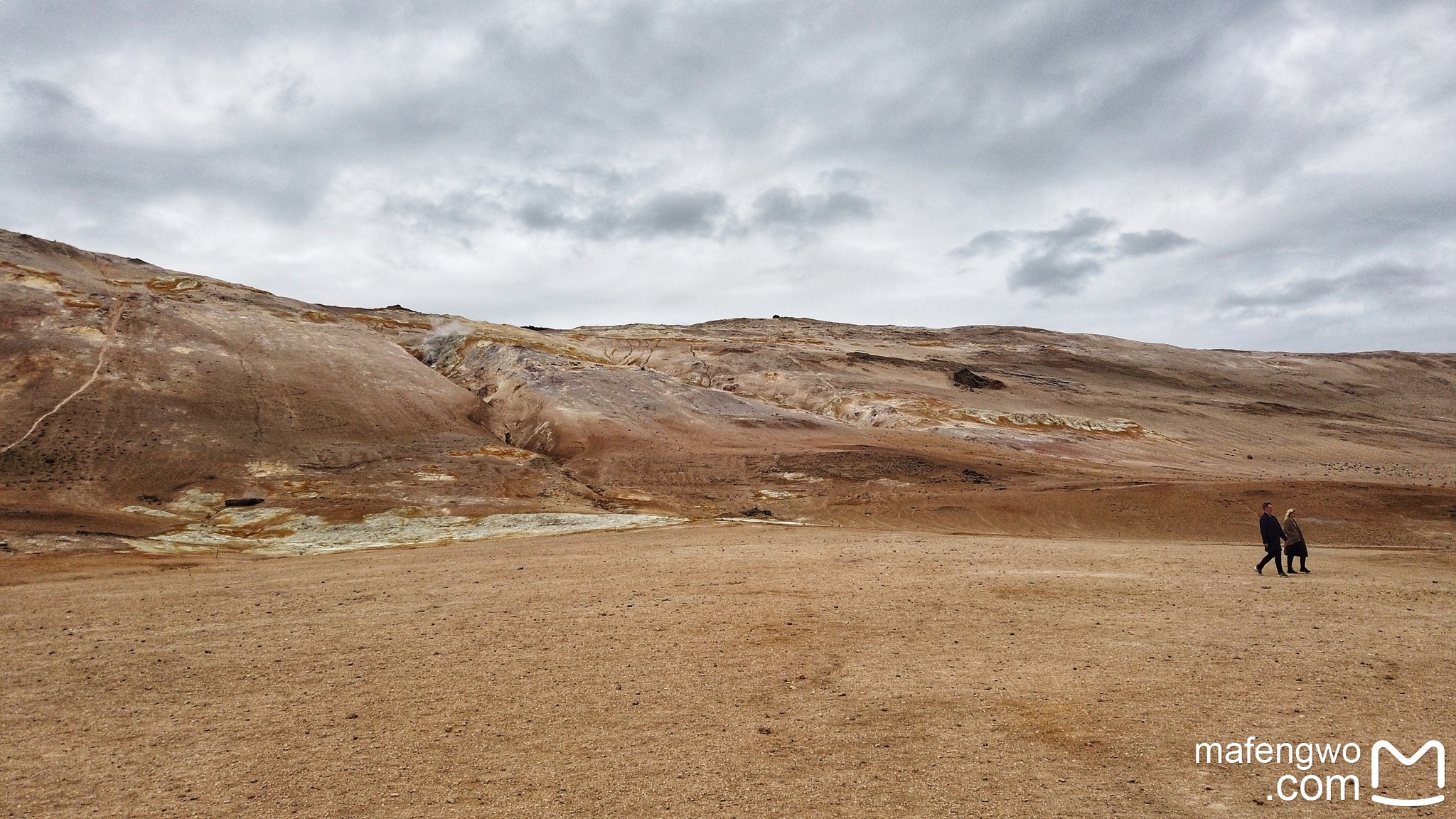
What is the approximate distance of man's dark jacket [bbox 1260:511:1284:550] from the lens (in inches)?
648

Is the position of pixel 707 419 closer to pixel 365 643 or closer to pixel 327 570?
pixel 327 570

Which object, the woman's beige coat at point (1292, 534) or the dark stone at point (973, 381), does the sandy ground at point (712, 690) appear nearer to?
the woman's beige coat at point (1292, 534)

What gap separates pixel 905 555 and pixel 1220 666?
9.97 m

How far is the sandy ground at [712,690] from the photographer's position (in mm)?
7219

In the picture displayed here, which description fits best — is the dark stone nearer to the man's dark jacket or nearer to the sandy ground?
the sandy ground

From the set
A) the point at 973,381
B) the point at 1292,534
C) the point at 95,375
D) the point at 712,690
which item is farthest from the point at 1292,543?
Result: the point at 973,381

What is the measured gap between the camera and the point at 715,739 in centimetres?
832

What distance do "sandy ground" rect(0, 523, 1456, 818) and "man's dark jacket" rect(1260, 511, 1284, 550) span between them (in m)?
0.88

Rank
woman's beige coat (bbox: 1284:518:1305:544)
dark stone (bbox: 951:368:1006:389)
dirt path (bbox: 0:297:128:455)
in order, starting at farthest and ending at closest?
dark stone (bbox: 951:368:1006:389), dirt path (bbox: 0:297:128:455), woman's beige coat (bbox: 1284:518:1305:544)

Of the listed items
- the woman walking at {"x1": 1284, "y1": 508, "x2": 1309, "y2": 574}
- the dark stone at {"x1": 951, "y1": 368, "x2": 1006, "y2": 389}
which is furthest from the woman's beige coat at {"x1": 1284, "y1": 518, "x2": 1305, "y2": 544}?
the dark stone at {"x1": 951, "y1": 368, "x2": 1006, "y2": 389}

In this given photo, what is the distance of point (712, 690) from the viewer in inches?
388

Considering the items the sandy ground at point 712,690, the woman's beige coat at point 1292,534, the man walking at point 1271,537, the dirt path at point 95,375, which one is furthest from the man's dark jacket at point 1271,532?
the dirt path at point 95,375

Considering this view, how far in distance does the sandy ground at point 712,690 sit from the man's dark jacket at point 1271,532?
877 millimetres

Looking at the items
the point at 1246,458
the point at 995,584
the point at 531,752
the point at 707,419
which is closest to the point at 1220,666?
the point at 995,584
